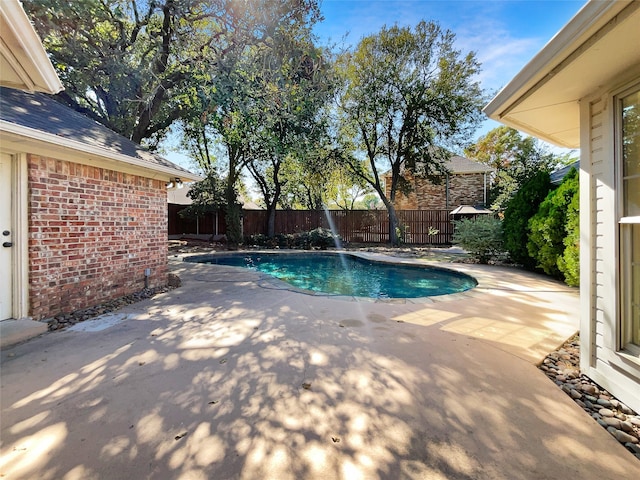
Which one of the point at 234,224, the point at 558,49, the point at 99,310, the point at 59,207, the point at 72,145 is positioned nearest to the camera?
the point at 558,49

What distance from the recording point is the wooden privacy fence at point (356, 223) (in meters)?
14.2

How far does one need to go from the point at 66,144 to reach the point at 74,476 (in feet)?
10.9

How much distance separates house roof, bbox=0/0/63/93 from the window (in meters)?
3.67

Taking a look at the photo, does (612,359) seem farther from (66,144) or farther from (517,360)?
(66,144)

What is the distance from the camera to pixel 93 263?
3.85 m

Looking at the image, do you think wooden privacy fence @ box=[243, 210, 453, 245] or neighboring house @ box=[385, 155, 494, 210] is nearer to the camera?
wooden privacy fence @ box=[243, 210, 453, 245]

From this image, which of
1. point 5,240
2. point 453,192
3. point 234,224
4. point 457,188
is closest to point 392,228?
point 453,192

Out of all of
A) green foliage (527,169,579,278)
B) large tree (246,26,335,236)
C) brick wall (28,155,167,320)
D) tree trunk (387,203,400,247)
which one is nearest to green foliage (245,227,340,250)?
tree trunk (387,203,400,247)

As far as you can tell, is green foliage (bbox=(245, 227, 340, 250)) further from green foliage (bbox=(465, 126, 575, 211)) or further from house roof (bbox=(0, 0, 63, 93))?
house roof (bbox=(0, 0, 63, 93))

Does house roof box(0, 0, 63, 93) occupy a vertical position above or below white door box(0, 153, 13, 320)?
above

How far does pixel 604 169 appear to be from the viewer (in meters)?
1.99

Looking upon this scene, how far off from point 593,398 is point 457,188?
16583mm

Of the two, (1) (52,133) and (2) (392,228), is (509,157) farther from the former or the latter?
(1) (52,133)

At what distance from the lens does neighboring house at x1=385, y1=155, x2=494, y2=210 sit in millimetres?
16500
